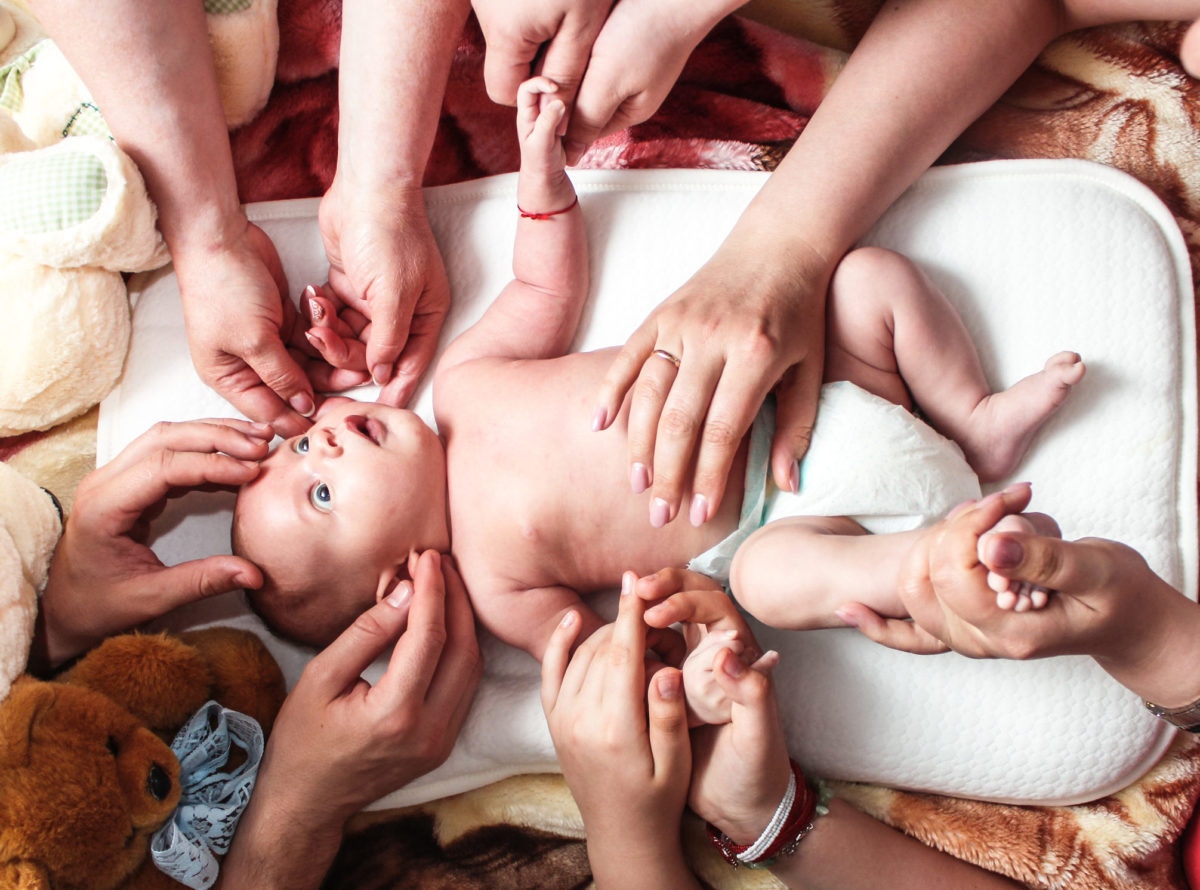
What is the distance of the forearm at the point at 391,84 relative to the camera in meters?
1.13

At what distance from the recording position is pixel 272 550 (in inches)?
42.6

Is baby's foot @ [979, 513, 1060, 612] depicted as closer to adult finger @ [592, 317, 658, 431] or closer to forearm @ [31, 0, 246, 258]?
adult finger @ [592, 317, 658, 431]

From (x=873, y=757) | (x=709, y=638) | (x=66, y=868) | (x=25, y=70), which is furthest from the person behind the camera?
(x=25, y=70)

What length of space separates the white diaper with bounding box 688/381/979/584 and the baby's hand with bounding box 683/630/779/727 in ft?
0.49

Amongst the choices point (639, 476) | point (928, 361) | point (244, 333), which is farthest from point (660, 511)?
point (244, 333)

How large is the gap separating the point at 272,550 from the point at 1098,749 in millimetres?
957

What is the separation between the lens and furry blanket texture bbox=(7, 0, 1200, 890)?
3.42 ft

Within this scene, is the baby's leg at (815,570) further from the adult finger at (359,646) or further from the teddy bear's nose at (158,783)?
the teddy bear's nose at (158,783)

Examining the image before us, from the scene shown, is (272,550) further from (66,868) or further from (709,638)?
(709,638)

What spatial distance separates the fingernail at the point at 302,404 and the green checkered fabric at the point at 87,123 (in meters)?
0.42

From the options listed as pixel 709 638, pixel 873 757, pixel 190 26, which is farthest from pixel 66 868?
pixel 190 26

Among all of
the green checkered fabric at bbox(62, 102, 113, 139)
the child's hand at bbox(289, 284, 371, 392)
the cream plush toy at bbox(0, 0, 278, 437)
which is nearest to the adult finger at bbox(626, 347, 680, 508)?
the child's hand at bbox(289, 284, 371, 392)

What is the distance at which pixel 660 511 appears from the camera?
928mm

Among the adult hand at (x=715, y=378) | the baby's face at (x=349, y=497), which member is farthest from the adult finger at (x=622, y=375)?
the baby's face at (x=349, y=497)
